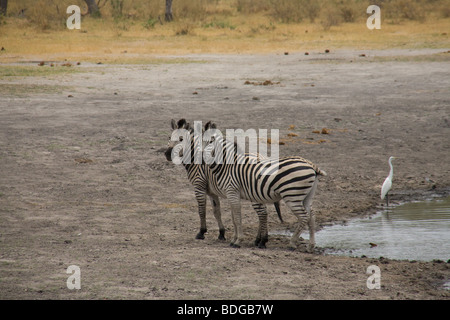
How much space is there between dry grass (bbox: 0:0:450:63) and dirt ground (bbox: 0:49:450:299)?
15.2ft

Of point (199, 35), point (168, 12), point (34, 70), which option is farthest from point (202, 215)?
point (168, 12)

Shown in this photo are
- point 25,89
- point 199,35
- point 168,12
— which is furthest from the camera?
point 168,12

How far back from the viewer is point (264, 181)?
21.3 feet

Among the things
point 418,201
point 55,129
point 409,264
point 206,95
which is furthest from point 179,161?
point 206,95

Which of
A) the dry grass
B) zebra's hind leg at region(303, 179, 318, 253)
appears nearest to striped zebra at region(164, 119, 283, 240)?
zebra's hind leg at region(303, 179, 318, 253)

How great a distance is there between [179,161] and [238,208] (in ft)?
3.09

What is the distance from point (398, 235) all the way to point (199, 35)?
24.4 metres

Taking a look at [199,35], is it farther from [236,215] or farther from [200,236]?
[236,215]

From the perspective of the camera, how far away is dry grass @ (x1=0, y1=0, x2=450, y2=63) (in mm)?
25625

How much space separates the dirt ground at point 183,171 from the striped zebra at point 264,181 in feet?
1.15

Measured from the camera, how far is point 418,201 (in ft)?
29.0

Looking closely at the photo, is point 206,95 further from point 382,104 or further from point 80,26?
point 80,26

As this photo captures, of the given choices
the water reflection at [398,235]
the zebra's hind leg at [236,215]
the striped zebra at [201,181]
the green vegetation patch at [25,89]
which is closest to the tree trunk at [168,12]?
the green vegetation patch at [25,89]
